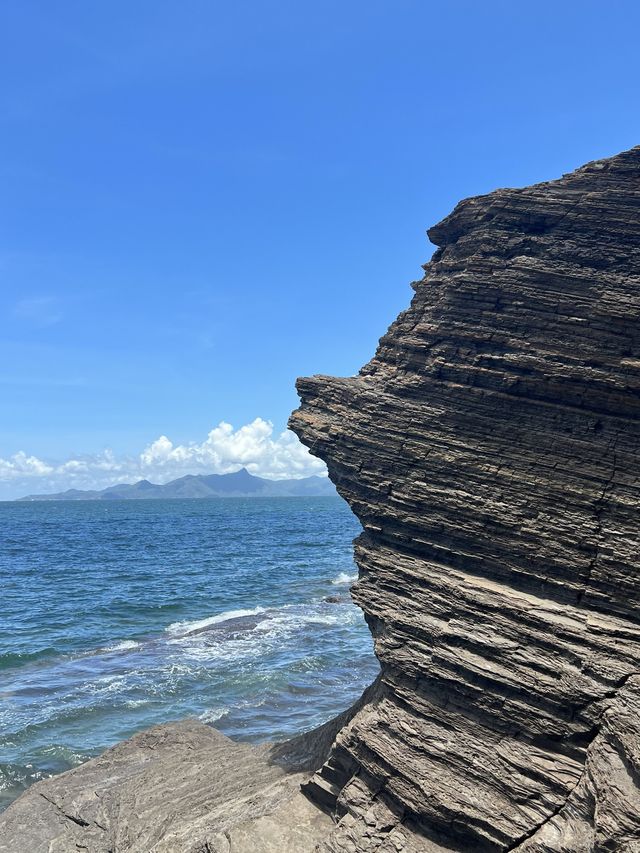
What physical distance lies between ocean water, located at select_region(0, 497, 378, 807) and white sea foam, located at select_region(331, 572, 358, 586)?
0.29 meters

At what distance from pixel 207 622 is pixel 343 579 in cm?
2082

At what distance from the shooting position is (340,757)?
607 inches

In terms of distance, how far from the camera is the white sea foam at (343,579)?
6031 centimetres

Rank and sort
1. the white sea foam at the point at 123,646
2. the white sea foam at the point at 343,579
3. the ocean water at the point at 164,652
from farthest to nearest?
the white sea foam at the point at 343,579
the white sea foam at the point at 123,646
the ocean water at the point at 164,652

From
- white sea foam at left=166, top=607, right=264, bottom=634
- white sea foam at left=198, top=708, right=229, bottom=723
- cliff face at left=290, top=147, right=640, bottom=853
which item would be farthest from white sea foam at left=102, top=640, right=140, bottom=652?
cliff face at left=290, top=147, right=640, bottom=853

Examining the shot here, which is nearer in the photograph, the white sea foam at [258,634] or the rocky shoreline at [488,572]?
the rocky shoreline at [488,572]

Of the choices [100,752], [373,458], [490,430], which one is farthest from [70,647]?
[490,430]

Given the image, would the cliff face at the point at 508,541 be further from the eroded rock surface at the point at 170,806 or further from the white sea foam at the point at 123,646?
the white sea foam at the point at 123,646

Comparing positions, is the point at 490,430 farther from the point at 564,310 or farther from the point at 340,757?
the point at 340,757

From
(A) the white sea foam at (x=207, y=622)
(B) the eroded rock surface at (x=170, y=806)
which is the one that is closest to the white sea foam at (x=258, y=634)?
(A) the white sea foam at (x=207, y=622)

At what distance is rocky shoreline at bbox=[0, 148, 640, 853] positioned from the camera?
12.9 meters

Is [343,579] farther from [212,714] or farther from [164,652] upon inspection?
[212,714]

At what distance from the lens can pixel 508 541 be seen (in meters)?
14.8

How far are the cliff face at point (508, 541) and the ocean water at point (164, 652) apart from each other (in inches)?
489
